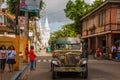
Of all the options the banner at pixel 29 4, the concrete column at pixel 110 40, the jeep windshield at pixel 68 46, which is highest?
the banner at pixel 29 4

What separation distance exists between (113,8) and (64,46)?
27.2 m

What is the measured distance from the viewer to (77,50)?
23156mm

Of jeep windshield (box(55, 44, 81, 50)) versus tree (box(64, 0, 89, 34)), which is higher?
tree (box(64, 0, 89, 34))

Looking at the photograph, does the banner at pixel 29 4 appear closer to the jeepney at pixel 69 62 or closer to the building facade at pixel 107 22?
the jeepney at pixel 69 62

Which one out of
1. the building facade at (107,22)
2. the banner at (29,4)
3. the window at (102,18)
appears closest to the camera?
the banner at (29,4)

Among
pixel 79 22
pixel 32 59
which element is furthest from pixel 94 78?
pixel 79 22

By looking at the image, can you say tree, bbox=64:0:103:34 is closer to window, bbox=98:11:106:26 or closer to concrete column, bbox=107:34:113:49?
window, bbox=98:11:106:26

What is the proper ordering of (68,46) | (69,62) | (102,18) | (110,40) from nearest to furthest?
(69,62) < (68,46) < (110,40) < (102,18)

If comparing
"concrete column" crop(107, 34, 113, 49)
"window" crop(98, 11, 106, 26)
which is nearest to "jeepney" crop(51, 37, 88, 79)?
"concrete column" crop(107, 34, 113, 49)

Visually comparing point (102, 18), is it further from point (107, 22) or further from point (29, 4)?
point (29, 4)

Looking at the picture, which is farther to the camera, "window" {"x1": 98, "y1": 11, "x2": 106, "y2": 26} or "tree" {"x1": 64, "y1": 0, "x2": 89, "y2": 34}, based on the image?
"tree" {"x1": 64, "y1": 0, "x2": 89, "y2": 34}

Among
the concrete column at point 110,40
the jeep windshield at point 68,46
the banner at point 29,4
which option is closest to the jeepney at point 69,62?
the jeep windshield at point 68,46

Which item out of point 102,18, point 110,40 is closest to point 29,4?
point 110,40

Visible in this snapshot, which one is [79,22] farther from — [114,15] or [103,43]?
[114,15]
